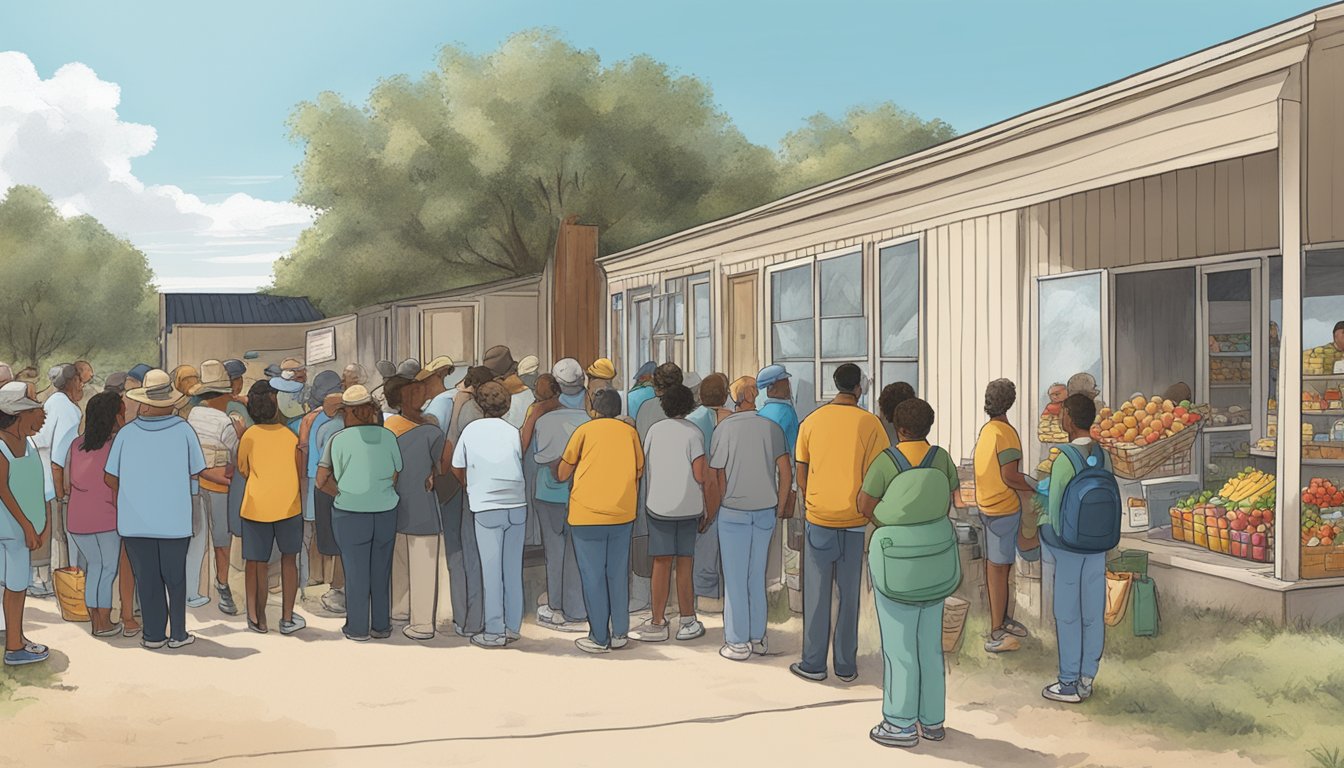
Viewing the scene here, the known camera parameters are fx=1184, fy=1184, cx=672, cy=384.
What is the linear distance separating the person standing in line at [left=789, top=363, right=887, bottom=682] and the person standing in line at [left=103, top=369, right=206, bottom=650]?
386 centimetres

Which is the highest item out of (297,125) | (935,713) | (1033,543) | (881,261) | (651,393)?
(297,125)

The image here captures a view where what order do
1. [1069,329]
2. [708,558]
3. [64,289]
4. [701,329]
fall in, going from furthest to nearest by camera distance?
[64,289] < [701,329] < [1069,329] < [708,558]

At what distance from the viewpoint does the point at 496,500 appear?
7500 mm

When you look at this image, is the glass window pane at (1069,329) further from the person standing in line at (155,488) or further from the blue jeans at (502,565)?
the person standing in line at (155,488)

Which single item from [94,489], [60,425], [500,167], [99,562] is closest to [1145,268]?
[94,489]

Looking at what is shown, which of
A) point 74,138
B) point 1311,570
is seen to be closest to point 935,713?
point 1311,570

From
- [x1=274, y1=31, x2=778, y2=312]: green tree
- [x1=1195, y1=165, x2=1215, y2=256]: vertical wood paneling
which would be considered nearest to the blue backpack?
[x1=1195, y1=165, x2=1215, y2=256]: vertical wood paneling

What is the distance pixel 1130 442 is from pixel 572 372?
433cm

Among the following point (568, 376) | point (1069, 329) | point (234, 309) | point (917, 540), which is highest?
point (234, 309)

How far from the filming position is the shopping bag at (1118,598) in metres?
7.39

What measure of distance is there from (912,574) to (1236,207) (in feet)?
17.1

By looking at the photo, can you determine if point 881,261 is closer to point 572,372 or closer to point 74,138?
point 572,372

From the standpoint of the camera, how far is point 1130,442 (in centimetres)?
902

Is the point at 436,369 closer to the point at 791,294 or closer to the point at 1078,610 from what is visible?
the point at 1078,610
